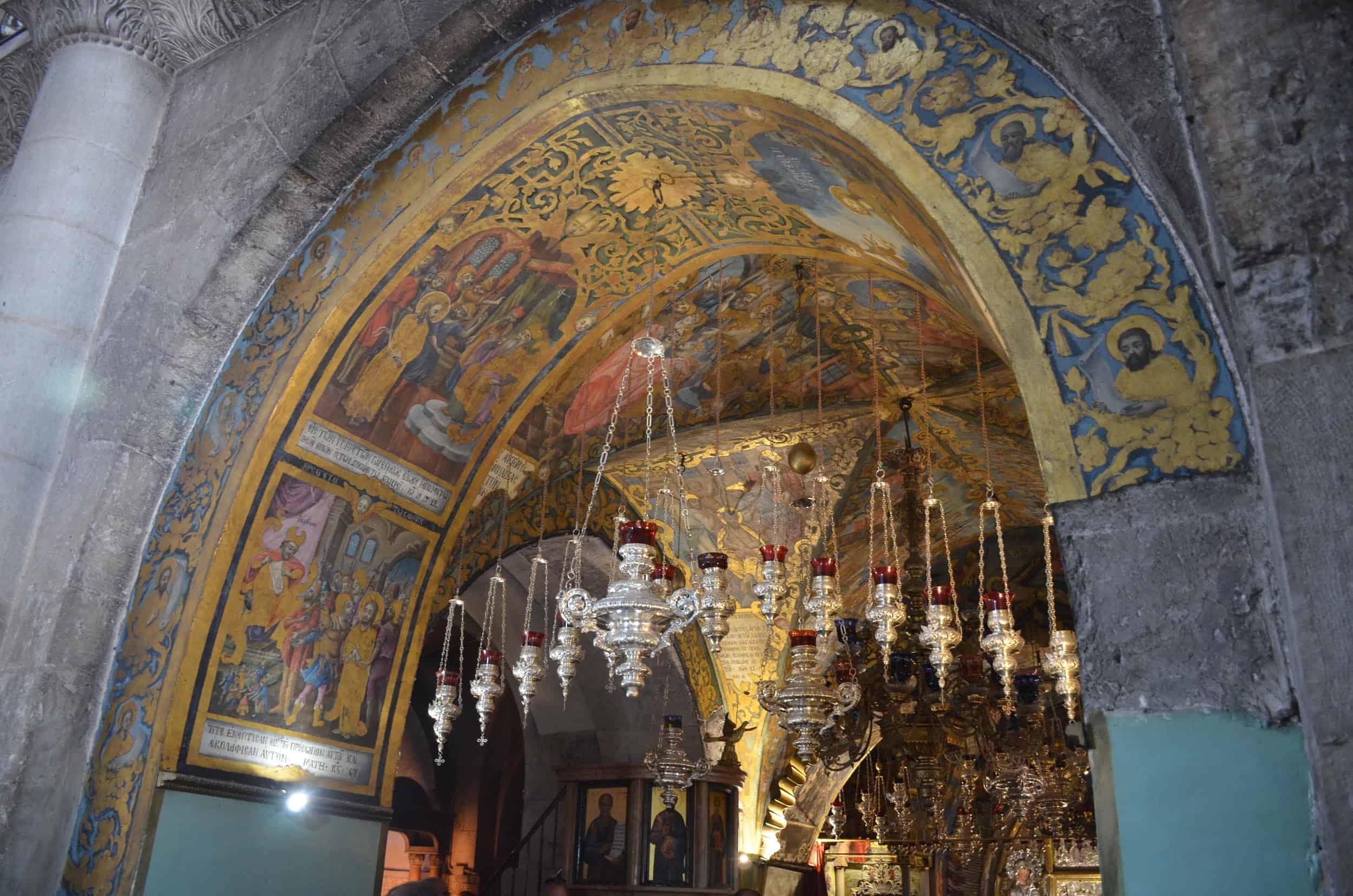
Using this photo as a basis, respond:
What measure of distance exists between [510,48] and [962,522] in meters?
7.31

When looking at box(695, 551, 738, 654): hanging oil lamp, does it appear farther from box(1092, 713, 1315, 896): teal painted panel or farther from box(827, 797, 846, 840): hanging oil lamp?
box(827, 797, 846, 840): hanging oil lamp

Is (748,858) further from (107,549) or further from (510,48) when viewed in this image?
(510,48)

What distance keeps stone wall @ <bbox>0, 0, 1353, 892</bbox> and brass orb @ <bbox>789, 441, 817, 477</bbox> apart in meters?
4.02

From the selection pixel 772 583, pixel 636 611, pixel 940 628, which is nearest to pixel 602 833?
pixel 940 628

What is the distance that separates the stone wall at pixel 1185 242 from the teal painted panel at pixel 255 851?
47 centimetres

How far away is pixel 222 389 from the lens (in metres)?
5.69

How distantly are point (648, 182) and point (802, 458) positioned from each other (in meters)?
3.28

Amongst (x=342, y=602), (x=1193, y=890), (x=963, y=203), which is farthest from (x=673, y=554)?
(x=1193, y=890)

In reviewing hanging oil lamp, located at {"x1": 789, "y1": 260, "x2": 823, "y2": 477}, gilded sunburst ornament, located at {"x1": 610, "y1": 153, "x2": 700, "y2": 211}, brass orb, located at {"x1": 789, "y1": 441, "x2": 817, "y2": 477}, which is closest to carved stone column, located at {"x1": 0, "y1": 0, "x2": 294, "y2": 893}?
gilded sunburst ornament, located at {"x1": 610, "y1": 153, "x2": 700, "y2": 211}

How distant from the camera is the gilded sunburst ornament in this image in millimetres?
5336

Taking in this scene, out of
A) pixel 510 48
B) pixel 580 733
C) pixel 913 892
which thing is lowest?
pixel 913 892

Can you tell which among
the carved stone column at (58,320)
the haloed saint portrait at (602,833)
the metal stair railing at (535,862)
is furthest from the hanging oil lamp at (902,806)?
the carved stone column at (58,320)

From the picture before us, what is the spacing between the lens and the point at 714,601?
453cm

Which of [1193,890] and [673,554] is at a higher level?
[673,554]
